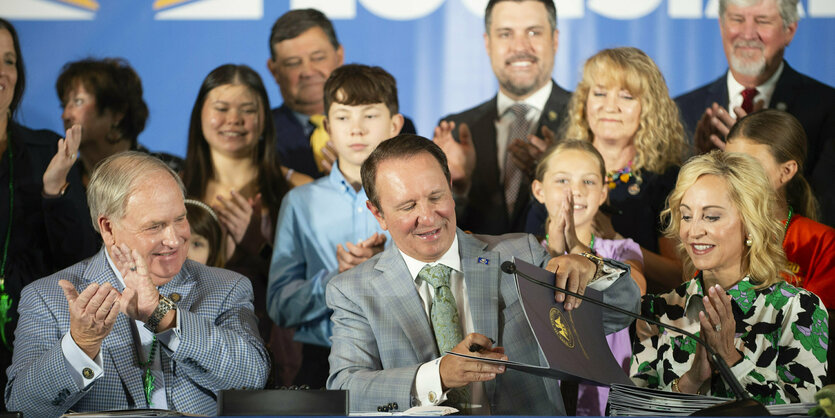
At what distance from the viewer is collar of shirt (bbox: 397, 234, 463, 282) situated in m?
3.29

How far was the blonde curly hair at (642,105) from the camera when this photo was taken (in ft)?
14.7

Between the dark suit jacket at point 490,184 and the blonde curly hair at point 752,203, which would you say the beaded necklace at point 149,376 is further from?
the blonde curly hair at point 752,203

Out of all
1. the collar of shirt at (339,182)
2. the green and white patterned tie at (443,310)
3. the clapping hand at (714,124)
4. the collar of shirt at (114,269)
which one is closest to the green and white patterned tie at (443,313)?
the green and white patterned tie at (443,310)

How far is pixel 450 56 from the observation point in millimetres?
4797

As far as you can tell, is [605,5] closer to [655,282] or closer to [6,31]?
[655,282]

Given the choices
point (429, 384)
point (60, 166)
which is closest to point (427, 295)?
point (429, 384)

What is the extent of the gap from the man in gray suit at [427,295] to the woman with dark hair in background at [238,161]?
152 cm

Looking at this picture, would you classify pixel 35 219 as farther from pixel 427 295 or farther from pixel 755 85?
pixel 755 85

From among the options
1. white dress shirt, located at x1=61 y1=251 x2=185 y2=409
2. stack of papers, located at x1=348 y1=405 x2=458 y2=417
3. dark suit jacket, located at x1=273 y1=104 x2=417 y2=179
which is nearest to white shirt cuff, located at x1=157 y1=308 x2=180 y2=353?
white dress shirt, located at x1=61 y1=251 x2=185 y2=409

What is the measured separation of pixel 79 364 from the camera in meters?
2.91

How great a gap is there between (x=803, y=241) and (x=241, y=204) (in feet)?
9.11

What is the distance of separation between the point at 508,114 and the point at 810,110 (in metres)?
1.53

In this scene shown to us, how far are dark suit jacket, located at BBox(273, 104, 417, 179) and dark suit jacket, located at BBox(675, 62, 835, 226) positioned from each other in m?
1.97

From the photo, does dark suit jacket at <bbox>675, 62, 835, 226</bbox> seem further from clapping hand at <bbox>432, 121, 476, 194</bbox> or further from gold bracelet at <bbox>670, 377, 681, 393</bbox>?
gold bracelet at <bbox>670, 377, 681, 393</bbox>
